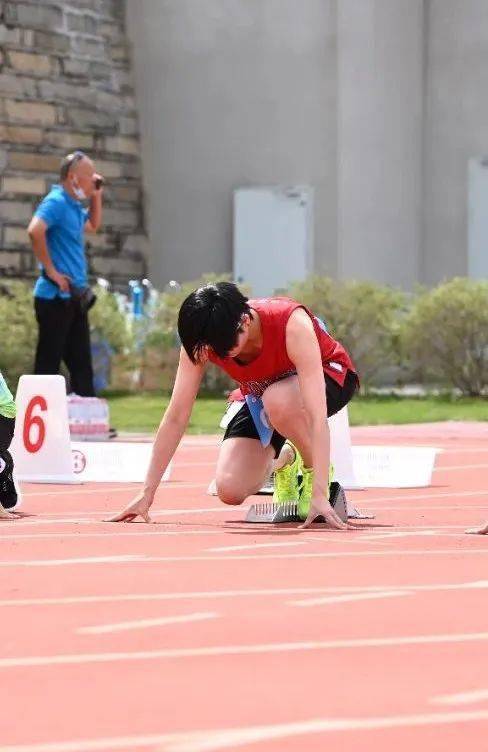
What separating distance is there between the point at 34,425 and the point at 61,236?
3.07 metres

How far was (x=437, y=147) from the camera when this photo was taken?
20.8 m

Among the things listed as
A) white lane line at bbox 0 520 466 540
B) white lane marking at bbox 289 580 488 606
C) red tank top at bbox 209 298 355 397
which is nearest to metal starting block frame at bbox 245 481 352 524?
white lane line at bbox 0 520 466 540

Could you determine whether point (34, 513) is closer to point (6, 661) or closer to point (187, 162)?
point (6, 661)

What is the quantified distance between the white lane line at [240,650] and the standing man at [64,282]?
8.31 metres

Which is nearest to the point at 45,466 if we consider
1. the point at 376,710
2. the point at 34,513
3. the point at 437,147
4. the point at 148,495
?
the point at 34,513

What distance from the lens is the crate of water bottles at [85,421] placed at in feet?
41.7

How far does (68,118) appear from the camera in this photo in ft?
69.1

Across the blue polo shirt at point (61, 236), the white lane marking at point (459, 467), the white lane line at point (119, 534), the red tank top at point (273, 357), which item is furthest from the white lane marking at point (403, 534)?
the blue polo shirt at point (61, 236)

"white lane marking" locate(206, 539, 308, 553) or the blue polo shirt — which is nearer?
"white lane marking" locate(206, 539, 308, 553)

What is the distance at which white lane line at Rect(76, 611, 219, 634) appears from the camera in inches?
195

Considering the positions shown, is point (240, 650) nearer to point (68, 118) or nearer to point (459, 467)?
point (459, 467)

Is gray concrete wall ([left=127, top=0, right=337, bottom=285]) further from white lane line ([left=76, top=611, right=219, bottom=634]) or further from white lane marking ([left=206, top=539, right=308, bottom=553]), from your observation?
white lane line ([left=76, top=611, right=219, bottom=634])

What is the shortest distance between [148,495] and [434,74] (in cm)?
1395

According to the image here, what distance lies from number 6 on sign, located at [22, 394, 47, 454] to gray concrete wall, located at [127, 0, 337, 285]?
10979 mm
